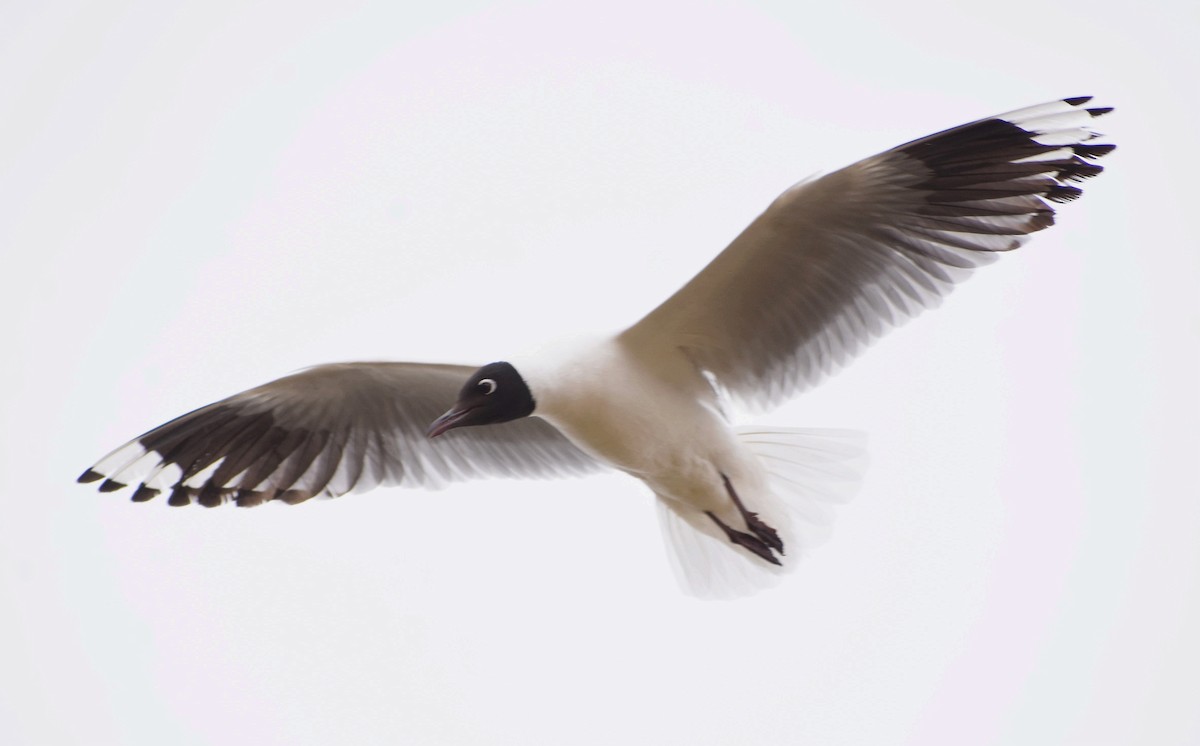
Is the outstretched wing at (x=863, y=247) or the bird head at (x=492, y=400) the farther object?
the bird head at (x=492, y=400)

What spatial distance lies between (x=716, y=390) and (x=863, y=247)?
795 mm

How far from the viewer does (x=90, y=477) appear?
18.6 feet

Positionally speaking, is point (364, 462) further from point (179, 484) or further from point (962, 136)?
point (962, 136)

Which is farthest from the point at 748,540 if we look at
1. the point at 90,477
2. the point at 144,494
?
the point at 90,477

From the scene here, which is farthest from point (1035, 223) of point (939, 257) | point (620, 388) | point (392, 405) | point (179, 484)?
point (179, 484)

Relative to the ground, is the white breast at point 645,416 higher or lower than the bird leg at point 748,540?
higher

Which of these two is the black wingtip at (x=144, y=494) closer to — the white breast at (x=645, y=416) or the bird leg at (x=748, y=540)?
the white breast at (x=645, y=416)

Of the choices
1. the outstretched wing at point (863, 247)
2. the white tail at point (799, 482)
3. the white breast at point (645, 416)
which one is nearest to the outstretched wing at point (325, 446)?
the white breast at point (645, 416)

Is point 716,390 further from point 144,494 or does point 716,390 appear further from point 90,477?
point 90,477

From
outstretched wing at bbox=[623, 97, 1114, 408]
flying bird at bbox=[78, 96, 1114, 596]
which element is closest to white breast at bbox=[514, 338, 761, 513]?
flying bird at bbox=[78, 96, 1114, 596]

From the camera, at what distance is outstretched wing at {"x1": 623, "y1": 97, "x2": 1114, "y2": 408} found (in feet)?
15.0

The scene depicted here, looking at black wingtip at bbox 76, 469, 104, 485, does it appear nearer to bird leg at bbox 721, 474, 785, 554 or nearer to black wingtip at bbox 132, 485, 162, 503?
black wingtip at bbox 132, 485, 162, 503

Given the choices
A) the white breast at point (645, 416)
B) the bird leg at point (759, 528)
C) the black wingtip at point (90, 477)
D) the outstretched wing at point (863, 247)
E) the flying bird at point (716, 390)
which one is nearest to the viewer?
the outstretched wing at point (863, 247)

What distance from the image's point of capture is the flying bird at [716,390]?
4684mm
